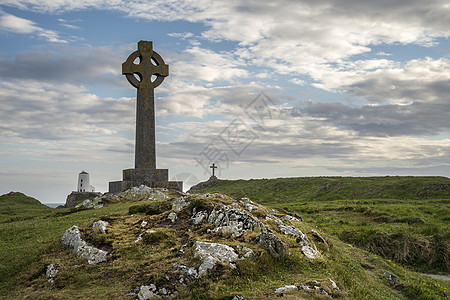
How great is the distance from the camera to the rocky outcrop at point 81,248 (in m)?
12.9

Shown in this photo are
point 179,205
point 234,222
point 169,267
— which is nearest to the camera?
point 169,267

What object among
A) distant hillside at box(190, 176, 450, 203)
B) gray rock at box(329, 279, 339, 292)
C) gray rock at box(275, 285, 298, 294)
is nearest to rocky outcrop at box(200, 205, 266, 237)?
gray rock at box(275, 285, 298, 294)

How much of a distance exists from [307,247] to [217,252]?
3.72 m

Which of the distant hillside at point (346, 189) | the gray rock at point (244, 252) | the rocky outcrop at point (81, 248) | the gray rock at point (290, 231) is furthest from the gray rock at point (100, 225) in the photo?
the distant hillside at point (346, 189)

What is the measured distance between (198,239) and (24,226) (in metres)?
13.2

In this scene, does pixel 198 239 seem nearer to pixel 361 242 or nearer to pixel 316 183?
pixel 361 242

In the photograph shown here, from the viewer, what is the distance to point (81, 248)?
45.0ft

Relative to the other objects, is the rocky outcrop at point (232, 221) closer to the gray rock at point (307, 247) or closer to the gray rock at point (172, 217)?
Answer: the gray rock at point (307, 247)

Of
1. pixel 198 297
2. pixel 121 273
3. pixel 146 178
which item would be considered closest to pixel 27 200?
pixel 146 178

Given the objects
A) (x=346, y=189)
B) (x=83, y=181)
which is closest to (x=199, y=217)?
(x=346, y=189)

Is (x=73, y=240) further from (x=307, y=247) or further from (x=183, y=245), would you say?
(x=307, y=247)

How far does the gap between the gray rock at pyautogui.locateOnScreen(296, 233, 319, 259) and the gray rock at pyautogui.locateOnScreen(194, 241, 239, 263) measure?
2913 mm

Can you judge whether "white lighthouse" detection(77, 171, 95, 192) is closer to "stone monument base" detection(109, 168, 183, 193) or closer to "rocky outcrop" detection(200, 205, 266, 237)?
"stone monument base" detection(109, 168, 183, 193)

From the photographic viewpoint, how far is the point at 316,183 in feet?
187
